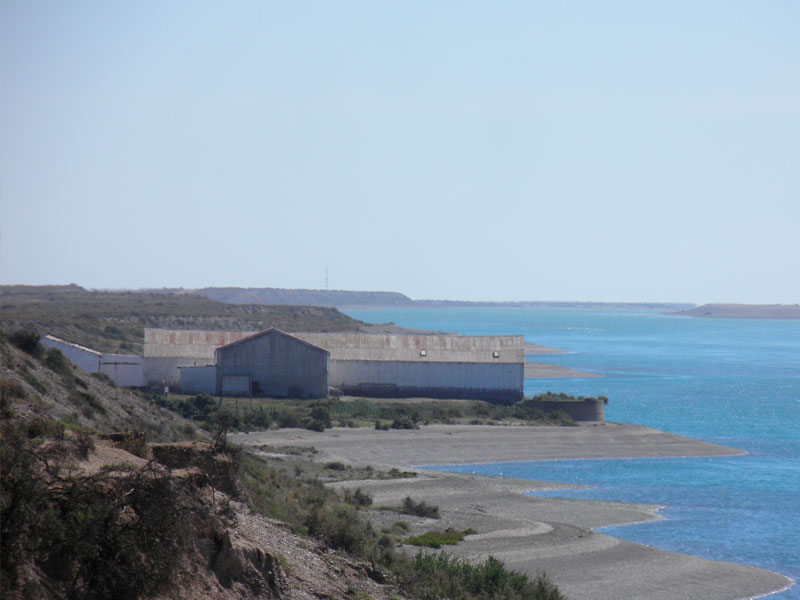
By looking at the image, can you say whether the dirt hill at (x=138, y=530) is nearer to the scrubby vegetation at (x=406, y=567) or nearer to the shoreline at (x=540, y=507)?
the scrubby vegetation at (x=406, y=567)

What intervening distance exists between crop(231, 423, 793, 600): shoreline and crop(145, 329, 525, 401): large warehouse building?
6.54 m

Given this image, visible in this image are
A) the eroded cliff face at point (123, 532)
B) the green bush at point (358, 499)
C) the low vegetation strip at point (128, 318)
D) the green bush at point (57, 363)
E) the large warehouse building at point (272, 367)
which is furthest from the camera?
the low vegetation strip at point (128, 318)

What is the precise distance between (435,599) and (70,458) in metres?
6.23

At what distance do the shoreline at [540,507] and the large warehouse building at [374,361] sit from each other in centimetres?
654

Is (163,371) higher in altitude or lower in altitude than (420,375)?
higher

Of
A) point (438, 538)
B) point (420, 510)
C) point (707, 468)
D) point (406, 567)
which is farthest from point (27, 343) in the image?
point (707, 468)

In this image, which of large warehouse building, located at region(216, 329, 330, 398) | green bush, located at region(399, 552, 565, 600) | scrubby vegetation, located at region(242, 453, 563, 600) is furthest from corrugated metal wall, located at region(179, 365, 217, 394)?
green bush, located at region(399, 552, 565, 600)

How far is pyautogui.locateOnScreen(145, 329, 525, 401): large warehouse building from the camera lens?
4944 cm

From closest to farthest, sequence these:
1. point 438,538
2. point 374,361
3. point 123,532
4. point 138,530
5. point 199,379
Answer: point 123,532 < point 138,530 < point 438,538 < point 199,379 < point 374,361

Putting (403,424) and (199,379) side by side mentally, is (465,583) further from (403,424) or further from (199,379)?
(199,379)

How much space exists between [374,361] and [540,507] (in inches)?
998

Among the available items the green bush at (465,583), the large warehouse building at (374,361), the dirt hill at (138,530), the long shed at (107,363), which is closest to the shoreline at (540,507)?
the green bush at (465,583)

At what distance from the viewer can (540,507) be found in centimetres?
2914

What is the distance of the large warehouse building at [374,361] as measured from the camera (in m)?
49.4
